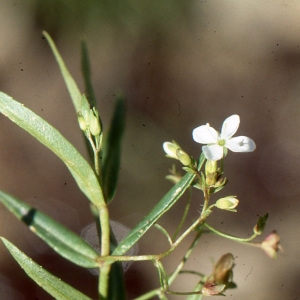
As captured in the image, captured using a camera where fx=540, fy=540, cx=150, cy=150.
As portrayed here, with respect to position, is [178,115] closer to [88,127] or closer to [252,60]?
[252,60]

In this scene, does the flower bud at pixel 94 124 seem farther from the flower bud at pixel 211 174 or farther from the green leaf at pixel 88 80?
the flower bud at pixel 211 174

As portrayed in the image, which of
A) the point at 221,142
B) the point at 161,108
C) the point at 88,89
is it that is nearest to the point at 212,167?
the point at 221,142

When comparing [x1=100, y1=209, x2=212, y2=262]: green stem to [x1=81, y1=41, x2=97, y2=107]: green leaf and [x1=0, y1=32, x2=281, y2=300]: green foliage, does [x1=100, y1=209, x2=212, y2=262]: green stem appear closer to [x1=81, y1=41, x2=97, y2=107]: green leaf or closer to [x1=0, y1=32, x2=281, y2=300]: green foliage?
[x1=0, y1=32, x2=281, y2=300]: green foliage

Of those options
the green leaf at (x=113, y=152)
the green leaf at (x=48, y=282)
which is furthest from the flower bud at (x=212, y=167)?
the green leaf at (x=48, y=282)

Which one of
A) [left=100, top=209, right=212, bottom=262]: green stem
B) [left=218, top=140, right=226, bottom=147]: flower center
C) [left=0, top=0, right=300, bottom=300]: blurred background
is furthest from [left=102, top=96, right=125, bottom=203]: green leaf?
[left=0, top=0, right=300, bottom=300]: blurred background

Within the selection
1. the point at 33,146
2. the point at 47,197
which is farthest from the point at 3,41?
the point at 47,197

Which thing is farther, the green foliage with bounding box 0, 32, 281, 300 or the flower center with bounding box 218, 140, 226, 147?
the flower center with bounding box 218, 140, 226, 147
